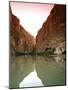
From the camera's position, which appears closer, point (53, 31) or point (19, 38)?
point (19, 38)

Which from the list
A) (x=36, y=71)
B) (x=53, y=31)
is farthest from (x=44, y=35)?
(x=36, y=71)

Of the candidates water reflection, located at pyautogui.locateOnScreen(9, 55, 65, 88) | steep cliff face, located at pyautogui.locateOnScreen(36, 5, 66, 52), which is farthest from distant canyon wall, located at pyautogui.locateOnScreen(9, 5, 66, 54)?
water reflection, located at pyautogui.locateOnScreen(9, 55, 65, 88)

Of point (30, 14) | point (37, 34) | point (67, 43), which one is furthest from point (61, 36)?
point (30, 14)

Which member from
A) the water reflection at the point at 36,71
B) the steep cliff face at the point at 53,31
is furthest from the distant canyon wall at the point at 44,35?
the water reflection at the point at 36,71

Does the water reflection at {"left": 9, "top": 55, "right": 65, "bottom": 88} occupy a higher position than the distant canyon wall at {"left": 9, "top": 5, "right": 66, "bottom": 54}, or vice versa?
the distant canyon wall at {"left": 9, "top": 5, "right": 66, "bottom": 54}

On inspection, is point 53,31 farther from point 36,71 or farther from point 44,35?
point 36,71

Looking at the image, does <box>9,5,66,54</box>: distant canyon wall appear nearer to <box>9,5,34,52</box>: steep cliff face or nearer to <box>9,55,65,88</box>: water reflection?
<box>9,5,34,52</box>: steep cliff face

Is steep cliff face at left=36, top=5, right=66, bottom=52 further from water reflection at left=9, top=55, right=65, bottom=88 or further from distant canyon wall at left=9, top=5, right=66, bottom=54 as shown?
water reflection at left=9, top=55, right=65, bottom=88
